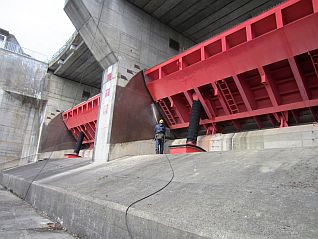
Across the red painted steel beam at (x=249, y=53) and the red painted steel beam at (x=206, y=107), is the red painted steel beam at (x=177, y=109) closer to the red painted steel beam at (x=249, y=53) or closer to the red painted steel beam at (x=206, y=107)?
the red painted steel beam at (x=249, y=53)

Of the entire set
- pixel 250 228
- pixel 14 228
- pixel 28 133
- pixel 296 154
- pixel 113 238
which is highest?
pixel 28 133

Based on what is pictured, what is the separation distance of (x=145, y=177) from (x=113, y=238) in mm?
1784

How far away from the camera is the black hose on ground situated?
774cm

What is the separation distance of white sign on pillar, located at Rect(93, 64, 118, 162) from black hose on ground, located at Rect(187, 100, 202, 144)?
335 centimetres

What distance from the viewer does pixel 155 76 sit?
34.1 ft

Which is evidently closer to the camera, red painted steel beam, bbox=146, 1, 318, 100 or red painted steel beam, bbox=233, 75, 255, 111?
red painted steel beam, bbox=146, 1, 318, 100

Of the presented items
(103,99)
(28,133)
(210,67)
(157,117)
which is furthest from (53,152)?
(210,67)

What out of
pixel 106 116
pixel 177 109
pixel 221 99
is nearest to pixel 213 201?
pixel 221 99

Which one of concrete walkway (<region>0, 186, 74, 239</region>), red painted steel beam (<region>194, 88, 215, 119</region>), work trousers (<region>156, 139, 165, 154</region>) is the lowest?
concrete walkway (<region>0, 186, 74, 239</region>)

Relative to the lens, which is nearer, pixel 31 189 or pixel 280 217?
pixel 280 217

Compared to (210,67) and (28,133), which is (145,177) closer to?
(210,67)

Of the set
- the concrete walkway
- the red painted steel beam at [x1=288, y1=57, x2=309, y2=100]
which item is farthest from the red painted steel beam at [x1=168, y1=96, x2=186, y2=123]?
the concrete walkway

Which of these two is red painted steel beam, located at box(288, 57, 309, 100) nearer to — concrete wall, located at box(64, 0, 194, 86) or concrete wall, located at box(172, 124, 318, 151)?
concrete wall, located at box(172, 124, 318, 151)

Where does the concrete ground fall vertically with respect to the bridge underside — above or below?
below
